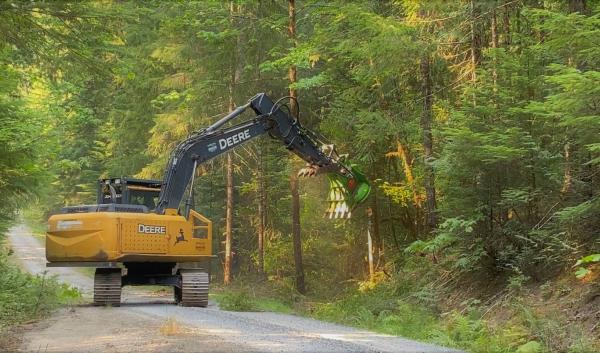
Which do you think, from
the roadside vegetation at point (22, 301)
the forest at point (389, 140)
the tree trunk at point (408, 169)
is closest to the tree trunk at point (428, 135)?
the forest at point (389, 140)

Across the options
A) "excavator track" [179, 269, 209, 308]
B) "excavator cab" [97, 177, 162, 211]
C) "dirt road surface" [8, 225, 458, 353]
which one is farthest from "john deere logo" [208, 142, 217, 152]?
"dirt road surface" [8, 225, 458, 353]

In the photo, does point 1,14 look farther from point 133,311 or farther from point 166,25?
point 166,25

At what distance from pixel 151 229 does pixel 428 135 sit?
6735 mm

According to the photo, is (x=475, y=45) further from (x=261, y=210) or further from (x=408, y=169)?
(x=261, y=210)

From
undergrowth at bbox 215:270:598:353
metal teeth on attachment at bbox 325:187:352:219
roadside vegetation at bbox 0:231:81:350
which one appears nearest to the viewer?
undergrowth at bbox 215:270:598:353

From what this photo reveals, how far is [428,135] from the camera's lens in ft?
48.9

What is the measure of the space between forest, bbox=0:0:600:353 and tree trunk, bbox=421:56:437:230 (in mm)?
48

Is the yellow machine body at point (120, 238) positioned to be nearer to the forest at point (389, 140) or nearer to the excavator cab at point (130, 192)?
the excavator cab at point (130, 192)

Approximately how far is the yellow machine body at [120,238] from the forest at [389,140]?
1601mm

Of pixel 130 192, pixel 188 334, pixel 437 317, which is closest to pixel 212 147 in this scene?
pixel 130 192

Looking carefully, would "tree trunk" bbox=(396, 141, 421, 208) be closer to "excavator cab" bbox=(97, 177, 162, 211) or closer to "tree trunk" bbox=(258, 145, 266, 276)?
"tree trunk" bbox=(258, 145, 266, 276)

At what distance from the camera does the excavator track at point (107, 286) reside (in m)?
13.4

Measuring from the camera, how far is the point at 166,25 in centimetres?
2047

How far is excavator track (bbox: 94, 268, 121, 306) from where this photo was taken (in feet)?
44.0
